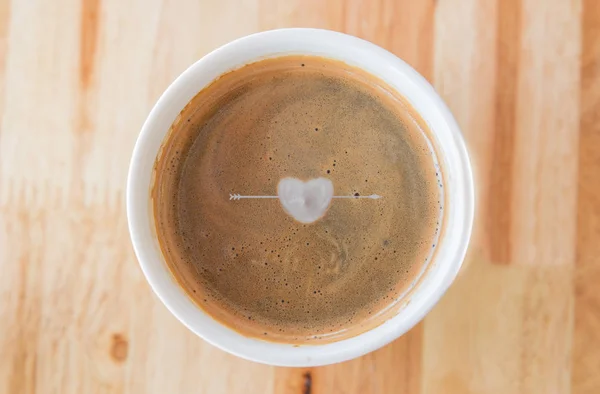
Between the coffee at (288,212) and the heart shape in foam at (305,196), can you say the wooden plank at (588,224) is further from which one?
the heart shape in foam at (305,196)

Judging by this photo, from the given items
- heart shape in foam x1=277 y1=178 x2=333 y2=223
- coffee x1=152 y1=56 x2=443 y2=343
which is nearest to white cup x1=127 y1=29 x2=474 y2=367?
coffee x1=152 y1=56 x2=443 y2=343

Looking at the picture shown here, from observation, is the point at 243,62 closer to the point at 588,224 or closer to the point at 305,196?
the point at 305,196

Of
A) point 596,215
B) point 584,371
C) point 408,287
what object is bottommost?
point 584,371

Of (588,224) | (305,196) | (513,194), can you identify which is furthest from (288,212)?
(588,224)

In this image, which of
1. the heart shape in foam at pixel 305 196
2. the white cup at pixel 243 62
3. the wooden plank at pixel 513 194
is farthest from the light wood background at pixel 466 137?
the heart shape in foam at pixel 305 196

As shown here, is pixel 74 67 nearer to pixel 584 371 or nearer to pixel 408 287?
pixel 408 287

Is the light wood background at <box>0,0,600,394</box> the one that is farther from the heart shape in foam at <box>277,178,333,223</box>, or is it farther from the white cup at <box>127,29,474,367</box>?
the heart shape in foam at <box>277,178,333,223</box>

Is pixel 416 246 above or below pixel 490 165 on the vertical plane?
below

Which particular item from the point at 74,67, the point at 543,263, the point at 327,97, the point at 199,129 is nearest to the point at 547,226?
the point at 543,263
